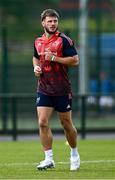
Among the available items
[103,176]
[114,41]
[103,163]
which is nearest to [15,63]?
[114,41]

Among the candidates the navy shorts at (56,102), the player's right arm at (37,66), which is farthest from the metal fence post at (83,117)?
the navy shorts at (56,102)

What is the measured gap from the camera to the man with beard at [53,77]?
1198 centimetres

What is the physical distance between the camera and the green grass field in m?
11.5

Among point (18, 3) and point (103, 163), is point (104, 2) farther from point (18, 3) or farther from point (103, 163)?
point (103, 163)

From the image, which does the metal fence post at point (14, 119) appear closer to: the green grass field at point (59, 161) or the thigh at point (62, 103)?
the green grass field at point (59, 161)

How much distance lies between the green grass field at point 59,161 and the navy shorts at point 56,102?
875 millimetres

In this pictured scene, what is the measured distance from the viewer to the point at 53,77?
1209 cm

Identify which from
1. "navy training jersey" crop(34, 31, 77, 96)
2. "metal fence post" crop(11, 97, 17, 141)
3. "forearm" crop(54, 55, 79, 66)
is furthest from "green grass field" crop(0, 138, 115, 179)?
"metal fence post" crop(11, 97, 17, 141)

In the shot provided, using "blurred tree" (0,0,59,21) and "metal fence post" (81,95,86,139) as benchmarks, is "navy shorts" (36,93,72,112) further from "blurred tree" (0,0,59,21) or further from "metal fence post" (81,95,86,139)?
"blurred tree" (0,0,59,21)

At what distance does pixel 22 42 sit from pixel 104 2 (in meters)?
4.41

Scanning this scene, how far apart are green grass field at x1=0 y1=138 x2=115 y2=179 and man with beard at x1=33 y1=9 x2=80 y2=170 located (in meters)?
0.39

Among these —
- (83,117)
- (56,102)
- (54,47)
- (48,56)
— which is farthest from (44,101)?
(83,117)

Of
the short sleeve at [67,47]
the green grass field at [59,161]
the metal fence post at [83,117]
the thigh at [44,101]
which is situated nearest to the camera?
the green grass field at [59,161]

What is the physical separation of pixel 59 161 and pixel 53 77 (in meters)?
2.16
